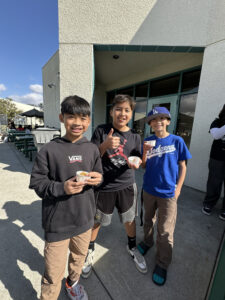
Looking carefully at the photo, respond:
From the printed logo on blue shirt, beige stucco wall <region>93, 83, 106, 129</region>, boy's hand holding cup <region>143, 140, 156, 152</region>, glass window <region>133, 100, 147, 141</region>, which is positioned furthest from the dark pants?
beige stucco wall <region>93, 83, 106, 129</region>

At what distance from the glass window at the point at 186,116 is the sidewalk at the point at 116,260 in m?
2.79

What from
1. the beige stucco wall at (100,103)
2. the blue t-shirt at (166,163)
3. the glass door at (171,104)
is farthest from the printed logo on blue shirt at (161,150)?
the beige stucco wall at (100,103)

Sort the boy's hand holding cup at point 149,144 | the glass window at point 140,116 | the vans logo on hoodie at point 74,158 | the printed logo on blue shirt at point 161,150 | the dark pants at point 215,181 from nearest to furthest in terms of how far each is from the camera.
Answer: the vans logo on hoodie at point 74,158 < the boy's hand holding cup at point 149,144 < the printed logo on blue shirt at point 161,150 < the dark pants at point 215,181 < the glass window at point 140,116

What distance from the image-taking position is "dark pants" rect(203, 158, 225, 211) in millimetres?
2656

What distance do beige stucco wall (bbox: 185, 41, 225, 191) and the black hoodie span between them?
11.3 feet

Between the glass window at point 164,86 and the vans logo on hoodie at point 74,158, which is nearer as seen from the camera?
the vans logo on hoodie at point 74,158

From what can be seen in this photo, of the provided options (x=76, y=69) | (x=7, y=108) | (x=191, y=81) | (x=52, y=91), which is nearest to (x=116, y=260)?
(x=76, y=69)

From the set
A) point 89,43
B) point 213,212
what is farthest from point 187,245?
point 89,43

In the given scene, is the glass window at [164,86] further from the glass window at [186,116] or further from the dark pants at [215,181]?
the dark pants at [215,181]

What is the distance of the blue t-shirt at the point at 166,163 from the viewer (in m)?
1.51

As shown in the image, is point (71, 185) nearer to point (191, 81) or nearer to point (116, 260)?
point (116, 260)

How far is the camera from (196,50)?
12.2 feet

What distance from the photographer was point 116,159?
1.49 m

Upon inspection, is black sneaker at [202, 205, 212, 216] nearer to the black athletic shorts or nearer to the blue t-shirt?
the blue t-shirt
